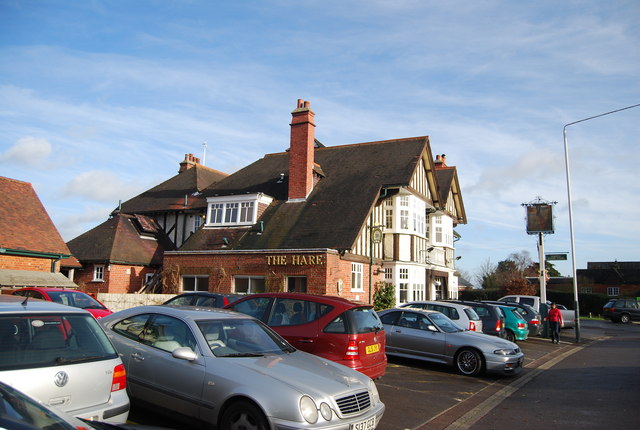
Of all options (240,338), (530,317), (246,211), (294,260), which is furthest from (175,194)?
(240,338)

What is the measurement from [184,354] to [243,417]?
3.29 feet

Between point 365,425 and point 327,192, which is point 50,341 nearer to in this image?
point 365,425

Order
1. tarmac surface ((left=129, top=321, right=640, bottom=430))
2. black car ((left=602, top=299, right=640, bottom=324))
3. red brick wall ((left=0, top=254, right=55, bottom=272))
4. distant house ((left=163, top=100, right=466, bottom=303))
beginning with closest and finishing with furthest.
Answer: tarmac surface ((left=129, top=321, right=640, bottom=430)) → red brick wall ((left=0, top=254, right=55, bottom=272)) → distant house ((left=163, top=100, right=466, bottom=303)) → black car ((left=602, top=299, right=640, bottom=324))

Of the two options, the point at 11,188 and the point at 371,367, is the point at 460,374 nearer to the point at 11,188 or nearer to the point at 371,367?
the point at 371,367

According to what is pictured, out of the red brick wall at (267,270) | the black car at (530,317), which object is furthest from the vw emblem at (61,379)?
the black car at (530,317)

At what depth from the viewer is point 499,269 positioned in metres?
80.1

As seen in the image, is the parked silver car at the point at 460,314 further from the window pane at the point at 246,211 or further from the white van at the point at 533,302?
the window pane at the point at 246,211

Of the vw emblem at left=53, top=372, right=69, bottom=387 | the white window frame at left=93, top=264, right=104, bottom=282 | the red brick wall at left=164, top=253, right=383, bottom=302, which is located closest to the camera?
the vw emblem at left=53, top=372, right=69, bottom=387

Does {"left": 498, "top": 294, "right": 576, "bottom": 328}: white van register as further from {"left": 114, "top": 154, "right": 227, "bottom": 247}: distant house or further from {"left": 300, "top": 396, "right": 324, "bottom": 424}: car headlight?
{"left": 300, "top": 396, "right": 324, "bottom": 424}: car headlight

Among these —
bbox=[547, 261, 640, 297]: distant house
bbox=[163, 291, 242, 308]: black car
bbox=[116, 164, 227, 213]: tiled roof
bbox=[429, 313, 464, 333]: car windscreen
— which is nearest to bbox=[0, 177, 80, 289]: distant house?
bbox=[163, 291, 242, 308]: black car

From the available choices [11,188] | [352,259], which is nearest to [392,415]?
[352,259]

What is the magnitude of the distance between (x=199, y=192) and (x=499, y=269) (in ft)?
206

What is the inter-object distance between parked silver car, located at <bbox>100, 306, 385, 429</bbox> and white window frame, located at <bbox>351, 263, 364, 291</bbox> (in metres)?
15.5

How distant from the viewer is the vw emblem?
4438 mm
